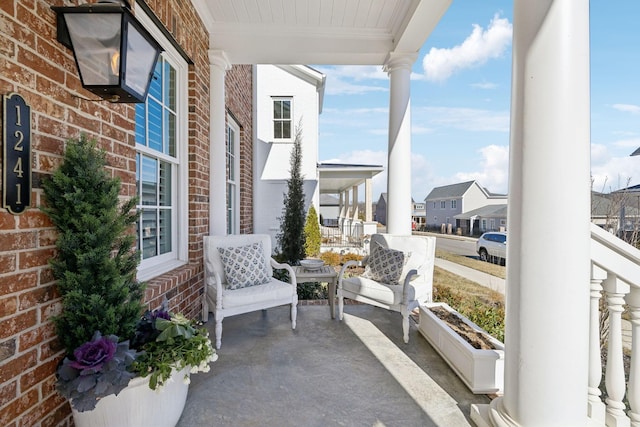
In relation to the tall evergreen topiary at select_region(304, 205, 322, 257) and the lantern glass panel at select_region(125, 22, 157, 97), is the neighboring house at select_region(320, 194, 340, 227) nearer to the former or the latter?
the tall evergreen topiary at select_region(304, 205, 322, 257)

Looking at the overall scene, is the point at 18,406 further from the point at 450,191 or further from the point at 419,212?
the point at 419,212

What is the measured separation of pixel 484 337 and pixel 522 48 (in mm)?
2029

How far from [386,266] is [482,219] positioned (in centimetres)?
2377

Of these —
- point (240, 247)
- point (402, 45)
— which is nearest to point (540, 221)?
point (240, 247)

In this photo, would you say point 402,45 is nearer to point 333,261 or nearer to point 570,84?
point 570,84

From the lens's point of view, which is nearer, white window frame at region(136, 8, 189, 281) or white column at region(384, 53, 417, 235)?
white window frame at region(136, 8, 189, 281)

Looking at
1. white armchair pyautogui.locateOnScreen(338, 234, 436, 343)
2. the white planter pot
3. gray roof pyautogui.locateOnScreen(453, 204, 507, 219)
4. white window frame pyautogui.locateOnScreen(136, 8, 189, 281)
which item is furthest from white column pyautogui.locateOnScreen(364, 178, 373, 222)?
gray roof pyautogui.locateOnScreen(453, 204, 507, 219)

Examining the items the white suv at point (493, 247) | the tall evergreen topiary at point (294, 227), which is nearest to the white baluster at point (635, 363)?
the tall evergreen topiary at point (294, 227)

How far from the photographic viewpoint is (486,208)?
82.8 feet

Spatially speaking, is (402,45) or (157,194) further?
(402,45)

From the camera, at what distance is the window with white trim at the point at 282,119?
7559 millimetres

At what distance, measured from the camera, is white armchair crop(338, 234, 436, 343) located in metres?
2.99

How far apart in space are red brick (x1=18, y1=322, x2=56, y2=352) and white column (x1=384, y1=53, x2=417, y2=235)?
3264 millimetres

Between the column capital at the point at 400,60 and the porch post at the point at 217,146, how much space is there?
6.49 feet
